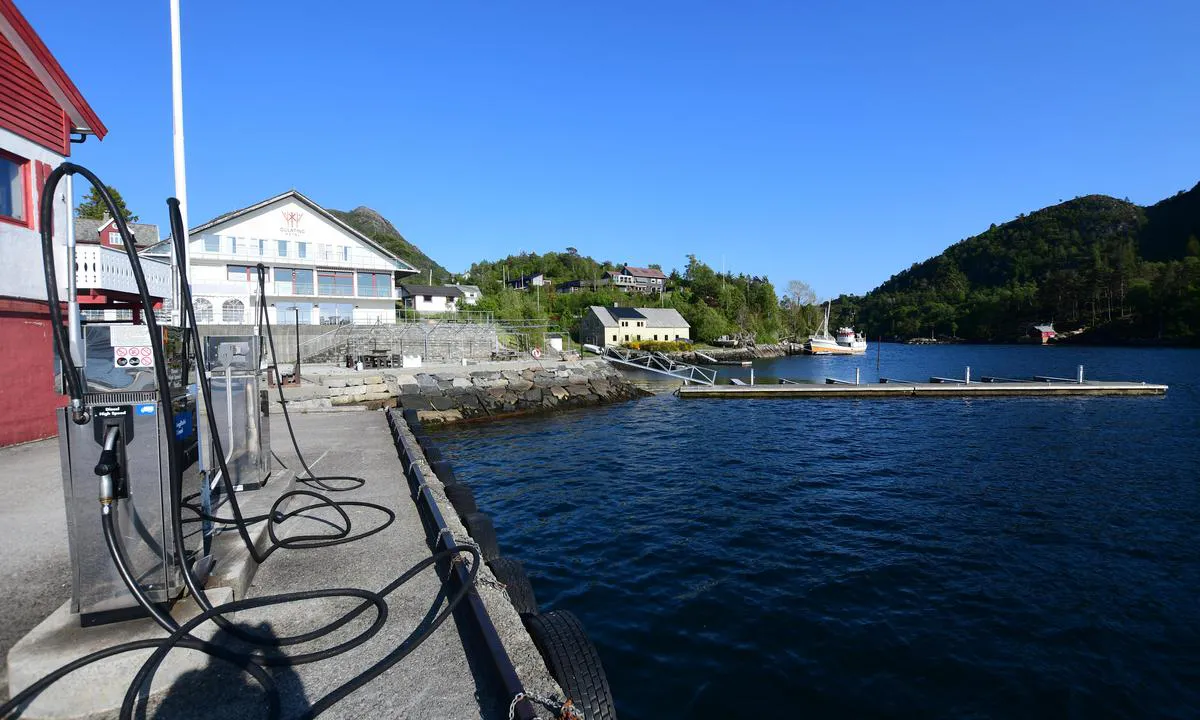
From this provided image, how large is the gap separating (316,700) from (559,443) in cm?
1480

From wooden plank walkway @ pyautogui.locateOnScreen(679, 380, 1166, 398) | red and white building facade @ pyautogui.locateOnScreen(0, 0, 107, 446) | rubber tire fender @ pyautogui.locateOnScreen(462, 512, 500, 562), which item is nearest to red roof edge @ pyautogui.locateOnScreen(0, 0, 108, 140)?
red and white building facade @ pyautogui.locateOnScreen(0, 0, 107, 446)

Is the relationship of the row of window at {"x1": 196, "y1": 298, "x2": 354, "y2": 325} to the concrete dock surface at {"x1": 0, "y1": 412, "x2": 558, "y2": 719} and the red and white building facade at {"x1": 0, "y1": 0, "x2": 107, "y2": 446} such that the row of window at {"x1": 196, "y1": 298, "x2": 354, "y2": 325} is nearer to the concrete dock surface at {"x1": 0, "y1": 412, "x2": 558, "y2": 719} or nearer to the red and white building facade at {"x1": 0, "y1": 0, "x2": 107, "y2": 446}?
the red and white building facade at {"x1": 0, "y1": 0, "x2": 107, "y2": 446}

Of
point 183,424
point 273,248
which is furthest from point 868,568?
point 273,248

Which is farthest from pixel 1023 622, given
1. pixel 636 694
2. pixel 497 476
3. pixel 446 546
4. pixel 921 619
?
pixel 497 476

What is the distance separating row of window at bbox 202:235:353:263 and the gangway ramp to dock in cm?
2161

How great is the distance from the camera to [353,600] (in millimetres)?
4281

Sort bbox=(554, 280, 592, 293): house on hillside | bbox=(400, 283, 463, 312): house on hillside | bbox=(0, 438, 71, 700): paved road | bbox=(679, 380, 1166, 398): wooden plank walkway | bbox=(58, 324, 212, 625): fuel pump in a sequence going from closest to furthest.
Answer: bbox=(58, 324, 212, 625): fuel pump, bbox=(0, 438, 71, 700): paved road, bbox=(679, 380, 1166, 398): wooden plank walkway, bbox=(400, 283, 463, 312): house on hillside, bbox=(554, 280, 592, 293): house on hillside

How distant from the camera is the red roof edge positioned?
376 inches

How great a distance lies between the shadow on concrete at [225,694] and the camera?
2.97 m

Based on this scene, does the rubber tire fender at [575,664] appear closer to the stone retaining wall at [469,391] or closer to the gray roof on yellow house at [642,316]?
the stone retaining wall at [469,391]

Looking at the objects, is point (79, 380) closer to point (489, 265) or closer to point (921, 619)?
point (921, 619)

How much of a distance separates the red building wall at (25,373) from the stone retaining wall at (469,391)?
568 cm

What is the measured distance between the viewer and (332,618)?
399cm

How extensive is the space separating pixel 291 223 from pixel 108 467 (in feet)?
146
